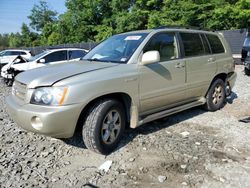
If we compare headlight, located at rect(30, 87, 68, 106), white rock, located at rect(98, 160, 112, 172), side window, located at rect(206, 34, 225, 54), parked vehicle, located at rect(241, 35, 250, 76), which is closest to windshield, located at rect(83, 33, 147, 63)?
headlight, located at rect(30, 87, 68, 106)

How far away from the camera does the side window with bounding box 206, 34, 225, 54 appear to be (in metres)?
6.10

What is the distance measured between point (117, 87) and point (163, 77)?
103cm

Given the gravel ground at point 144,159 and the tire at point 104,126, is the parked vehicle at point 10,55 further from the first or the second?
the tire at point 104,126

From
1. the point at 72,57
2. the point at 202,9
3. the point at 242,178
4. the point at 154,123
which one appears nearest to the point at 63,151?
the point at 154,123

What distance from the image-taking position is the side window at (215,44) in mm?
6102

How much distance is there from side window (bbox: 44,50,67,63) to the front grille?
24.2ft

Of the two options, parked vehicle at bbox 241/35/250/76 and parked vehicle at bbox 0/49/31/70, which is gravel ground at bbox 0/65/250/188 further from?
parked vehicle at bbox 0/49/31/70

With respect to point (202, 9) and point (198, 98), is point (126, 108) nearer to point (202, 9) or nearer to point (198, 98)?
point (198, 98)

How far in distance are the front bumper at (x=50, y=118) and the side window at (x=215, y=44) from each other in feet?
11.8

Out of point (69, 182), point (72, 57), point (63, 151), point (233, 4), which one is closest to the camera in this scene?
point (69, 182)

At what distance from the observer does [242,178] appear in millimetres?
3463

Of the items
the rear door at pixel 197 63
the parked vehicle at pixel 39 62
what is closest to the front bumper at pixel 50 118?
the rear door at pixel 197 63

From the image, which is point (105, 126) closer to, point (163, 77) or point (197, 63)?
point (163, 77)

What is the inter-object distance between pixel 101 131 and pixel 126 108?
2.09ft
